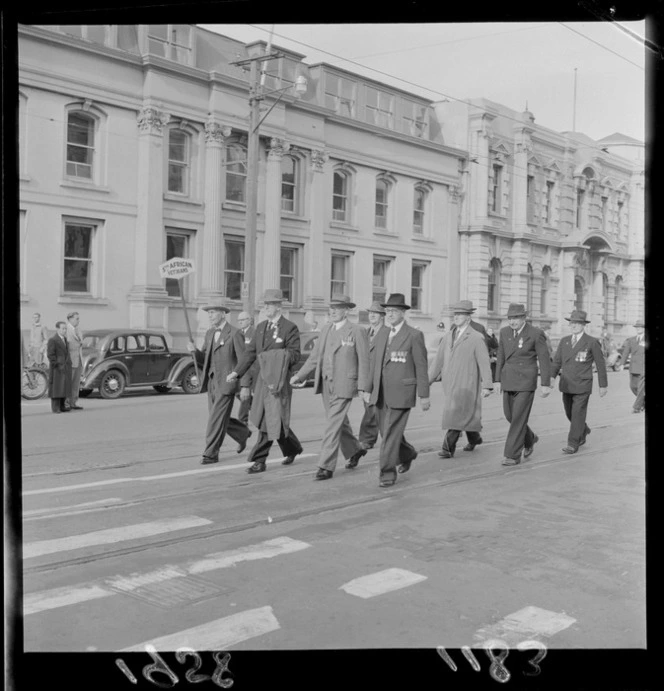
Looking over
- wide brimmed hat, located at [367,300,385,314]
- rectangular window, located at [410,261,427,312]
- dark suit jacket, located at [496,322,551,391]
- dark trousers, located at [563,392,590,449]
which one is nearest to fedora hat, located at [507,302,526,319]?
rectangular window, located at [410,261,427,312]

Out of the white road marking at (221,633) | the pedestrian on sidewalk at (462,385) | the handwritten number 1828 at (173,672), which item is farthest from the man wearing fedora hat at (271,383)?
the handwritten number 1828 at (173,672)

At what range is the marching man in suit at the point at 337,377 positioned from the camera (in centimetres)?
816

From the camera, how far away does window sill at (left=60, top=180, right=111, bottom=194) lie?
14.8 feet

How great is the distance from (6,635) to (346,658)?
1304 mm

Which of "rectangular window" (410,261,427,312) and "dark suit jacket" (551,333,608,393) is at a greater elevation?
"rectangular window" (410,261,427,312)

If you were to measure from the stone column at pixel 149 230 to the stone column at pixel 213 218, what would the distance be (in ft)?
1.01

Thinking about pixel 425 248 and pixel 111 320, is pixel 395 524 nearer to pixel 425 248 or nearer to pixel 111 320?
pixel 425 248

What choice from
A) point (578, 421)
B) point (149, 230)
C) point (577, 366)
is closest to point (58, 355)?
point (149, 230)

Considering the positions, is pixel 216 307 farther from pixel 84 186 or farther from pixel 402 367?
pixel 402 367

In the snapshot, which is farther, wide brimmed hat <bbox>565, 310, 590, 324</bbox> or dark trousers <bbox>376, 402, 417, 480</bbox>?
dark trousers <bbox>376, 402, 417, 480</bbox>

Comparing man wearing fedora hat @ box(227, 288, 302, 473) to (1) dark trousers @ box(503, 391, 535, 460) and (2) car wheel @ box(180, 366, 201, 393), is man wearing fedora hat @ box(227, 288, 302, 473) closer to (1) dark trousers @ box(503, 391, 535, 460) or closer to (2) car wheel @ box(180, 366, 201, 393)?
(2) car wheel @ box(180, 366, 201, 393)

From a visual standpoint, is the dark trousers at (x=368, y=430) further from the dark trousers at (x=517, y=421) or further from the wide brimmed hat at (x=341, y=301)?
the wide brimmed hat at (x=341, y=301)

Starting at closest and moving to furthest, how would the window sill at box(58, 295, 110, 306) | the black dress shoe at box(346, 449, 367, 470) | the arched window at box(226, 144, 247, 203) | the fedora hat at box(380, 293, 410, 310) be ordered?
the window sill at box(58, 295, 110, 306) < the arched window at box(226, 144, 247, 203) < the fedora hat at box(380, 293, 410, 310) < the black dress shoe at box(346, 449, 367, 470)

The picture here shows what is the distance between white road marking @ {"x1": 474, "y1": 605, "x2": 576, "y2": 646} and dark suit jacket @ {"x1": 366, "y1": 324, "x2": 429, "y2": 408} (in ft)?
12.0
